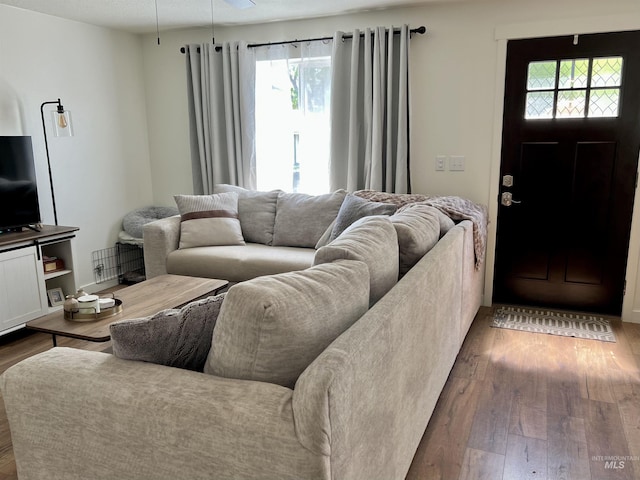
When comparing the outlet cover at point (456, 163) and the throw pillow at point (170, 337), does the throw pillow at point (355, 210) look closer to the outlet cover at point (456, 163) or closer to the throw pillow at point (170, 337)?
the outlet cover at point (456, 163)

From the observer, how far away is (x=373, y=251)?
186cm

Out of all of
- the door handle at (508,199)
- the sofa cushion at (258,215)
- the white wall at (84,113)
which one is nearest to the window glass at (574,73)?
the door handle at (508,199)

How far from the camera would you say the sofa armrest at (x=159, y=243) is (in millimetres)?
3910

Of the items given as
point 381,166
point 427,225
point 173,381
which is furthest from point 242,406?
point 381,166

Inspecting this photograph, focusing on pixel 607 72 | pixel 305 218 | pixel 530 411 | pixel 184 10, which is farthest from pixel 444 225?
pixel 184 10

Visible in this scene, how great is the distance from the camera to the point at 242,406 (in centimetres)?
112

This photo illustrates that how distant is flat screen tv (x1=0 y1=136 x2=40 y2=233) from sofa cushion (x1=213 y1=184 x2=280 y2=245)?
156 centimetres

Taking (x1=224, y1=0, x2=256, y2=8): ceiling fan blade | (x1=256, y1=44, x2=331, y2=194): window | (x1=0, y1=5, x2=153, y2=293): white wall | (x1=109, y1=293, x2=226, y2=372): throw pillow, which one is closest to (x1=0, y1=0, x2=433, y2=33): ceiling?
(x1=224, y1=0, x2=256, y2=8): ceiling fan blade

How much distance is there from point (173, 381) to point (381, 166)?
3.08m

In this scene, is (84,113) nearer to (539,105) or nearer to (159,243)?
(159,243)

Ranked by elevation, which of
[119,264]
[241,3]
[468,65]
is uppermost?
[241,3]

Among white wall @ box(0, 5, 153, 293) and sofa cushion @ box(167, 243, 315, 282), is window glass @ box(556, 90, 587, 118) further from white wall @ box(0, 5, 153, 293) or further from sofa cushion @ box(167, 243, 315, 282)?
white wall @ box(0, 5, 153, 293)

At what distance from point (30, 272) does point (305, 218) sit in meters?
2.01

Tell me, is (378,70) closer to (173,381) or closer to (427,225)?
(427,225)
